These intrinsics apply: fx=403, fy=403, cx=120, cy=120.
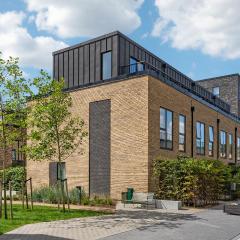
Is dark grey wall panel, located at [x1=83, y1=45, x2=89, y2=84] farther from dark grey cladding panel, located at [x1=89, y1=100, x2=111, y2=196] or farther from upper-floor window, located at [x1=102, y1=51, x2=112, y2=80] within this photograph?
dark grey cladding panel, located at [x1=89, y1=100, x2=111, y2=196]

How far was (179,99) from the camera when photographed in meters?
26.1

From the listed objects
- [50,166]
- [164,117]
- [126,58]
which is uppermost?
[126,58]

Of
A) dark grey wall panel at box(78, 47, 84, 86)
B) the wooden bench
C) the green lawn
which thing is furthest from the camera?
dark grey wall panel at box(78, 47, 84, 86)

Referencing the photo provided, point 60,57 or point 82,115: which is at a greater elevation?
point 60,57

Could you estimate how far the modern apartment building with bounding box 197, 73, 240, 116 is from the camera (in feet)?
167

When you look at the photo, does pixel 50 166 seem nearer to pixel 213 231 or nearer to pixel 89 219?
pixel 89 219

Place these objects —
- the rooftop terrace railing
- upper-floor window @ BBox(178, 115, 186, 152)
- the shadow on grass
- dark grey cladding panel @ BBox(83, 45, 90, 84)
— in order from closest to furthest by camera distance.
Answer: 1. the shadow on grass
2. the rooftop terrace railing
3. upper-floor window @ BBox(178, 115, 186, 152)
4. dark grey cladding panel @ BBox(83, 45, 90, 84)

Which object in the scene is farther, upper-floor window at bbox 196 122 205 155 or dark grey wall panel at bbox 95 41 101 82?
upper-floor window at bbox 196 122 205 155

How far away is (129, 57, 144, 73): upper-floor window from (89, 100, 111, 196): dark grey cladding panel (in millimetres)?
3299

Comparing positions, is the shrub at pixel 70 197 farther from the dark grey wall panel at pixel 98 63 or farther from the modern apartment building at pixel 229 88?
the modern apartment building at pixel 229 88

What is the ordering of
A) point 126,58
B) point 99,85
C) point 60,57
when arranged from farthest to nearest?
point 60,57
point 126,58
point 99,85

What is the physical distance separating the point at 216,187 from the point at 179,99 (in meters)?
6.20

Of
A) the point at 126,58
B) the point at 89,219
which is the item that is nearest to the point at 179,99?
the point at 126,58

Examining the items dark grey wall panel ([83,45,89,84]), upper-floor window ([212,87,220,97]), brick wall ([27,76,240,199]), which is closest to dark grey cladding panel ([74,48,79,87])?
dark grey wall panel ([83,45,89,84])
